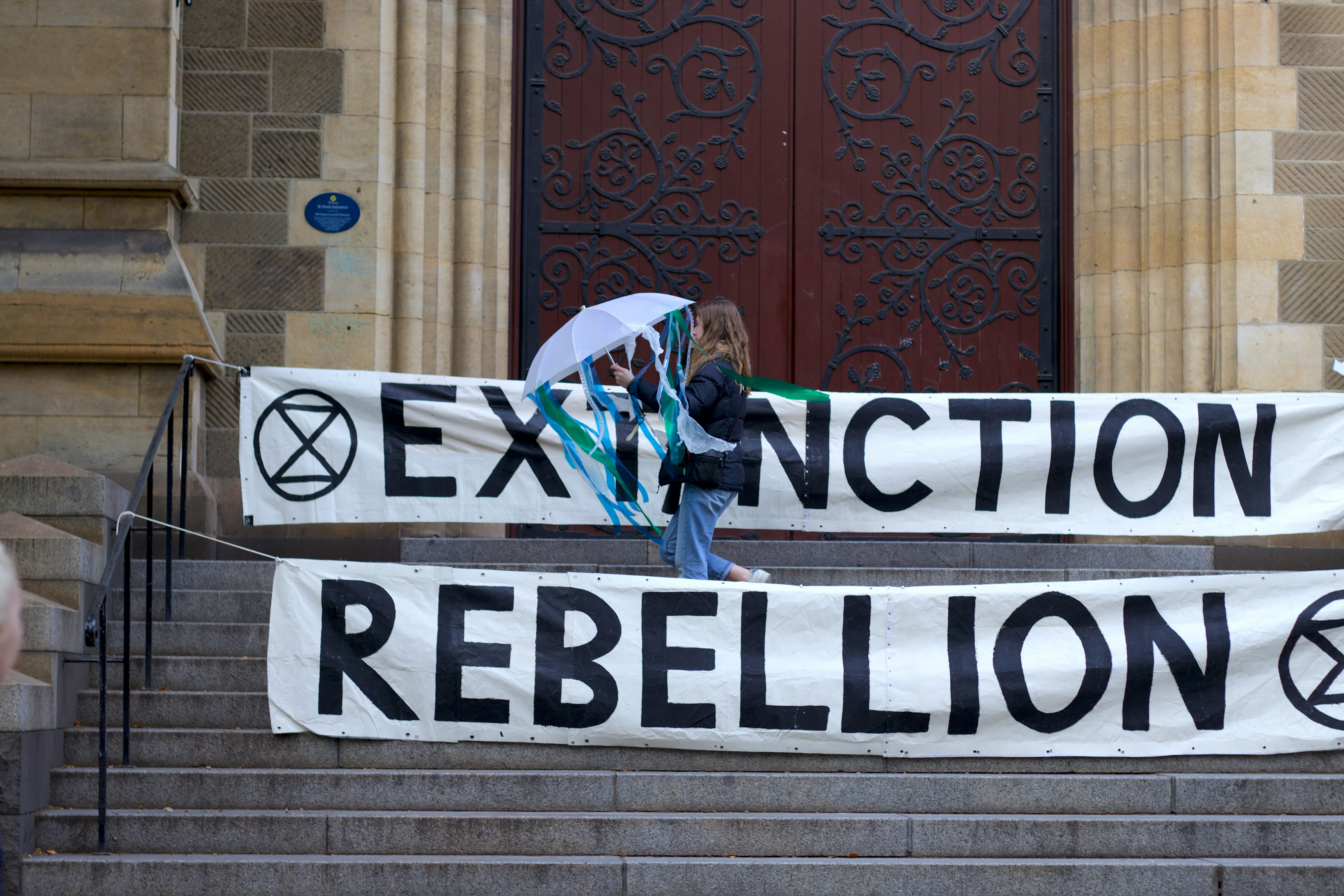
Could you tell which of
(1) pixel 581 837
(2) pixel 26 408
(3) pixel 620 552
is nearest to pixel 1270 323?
(3) pixel 620 552

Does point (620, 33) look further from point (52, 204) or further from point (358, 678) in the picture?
point (358, 678)

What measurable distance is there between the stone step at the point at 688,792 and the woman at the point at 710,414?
101cm

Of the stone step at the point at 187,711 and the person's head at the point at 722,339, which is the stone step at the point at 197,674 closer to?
the stone step at the point at 187,711

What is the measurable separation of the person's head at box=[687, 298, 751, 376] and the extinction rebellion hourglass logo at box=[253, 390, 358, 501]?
6.76 feet

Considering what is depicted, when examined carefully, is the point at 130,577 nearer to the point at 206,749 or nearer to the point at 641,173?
the point at 206,749

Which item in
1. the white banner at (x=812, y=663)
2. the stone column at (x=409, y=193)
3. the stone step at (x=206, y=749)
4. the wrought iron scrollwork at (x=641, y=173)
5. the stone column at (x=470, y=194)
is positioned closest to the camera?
the stone step at (x=206, y=749)

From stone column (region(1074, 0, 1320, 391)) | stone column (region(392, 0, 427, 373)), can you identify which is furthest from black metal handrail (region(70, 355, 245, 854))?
stone column (region(1074, 0, 1320, 391))

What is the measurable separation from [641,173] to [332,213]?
216cm

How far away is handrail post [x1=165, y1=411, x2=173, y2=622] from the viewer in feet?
22.5

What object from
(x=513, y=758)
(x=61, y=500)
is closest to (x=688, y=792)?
(x=513, y=758)

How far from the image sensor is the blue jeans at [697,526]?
261 inches

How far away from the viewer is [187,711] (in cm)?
631

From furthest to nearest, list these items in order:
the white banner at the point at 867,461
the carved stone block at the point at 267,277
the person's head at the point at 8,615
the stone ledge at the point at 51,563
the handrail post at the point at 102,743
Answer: the carved stone block at the point at 267,277, the white banner at the point at 867,461, the stone ledge at the point at 51,563, the handrail post at the point at 102,743, the person's head at the point at 8,615

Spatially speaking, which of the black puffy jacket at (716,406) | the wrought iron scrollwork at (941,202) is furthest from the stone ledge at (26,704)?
the wrought iron scrollwork at (941,202)
